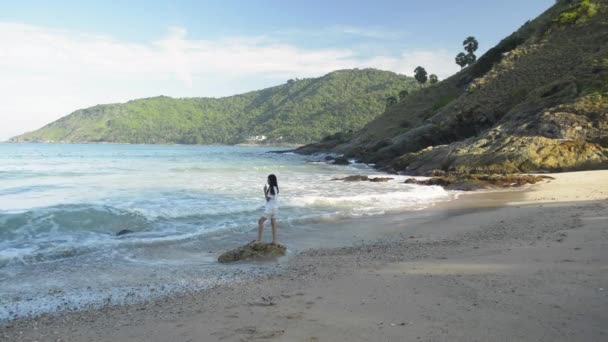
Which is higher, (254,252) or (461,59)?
(461,59)

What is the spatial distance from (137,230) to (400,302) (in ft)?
31.0

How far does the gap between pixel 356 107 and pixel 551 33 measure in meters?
128

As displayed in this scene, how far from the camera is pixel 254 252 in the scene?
8727mm

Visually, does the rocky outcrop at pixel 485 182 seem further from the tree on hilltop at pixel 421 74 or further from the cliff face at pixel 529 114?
the tree on hilltop at pixel 421 74

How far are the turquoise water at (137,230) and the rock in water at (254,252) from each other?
1.22 feet

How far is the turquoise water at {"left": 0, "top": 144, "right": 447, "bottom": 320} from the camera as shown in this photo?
6.97 m

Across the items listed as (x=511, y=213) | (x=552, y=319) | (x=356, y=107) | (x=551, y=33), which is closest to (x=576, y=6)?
(x=551, y=33)

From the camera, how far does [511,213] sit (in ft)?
41.6

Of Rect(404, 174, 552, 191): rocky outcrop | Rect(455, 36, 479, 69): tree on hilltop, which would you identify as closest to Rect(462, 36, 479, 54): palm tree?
Rect(455, 36, 479, 69): tree on hilltop

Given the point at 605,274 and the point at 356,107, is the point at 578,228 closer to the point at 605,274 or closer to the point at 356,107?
the point at 605,274

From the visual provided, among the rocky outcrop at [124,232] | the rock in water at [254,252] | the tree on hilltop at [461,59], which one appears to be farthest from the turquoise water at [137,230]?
the tree on hilltop at [461,59]

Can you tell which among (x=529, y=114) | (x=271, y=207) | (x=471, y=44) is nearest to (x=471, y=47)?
(x=471, y=44)

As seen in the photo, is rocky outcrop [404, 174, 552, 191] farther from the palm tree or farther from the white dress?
the palm tree

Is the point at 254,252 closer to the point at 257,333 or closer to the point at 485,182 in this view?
the point at 257,333
